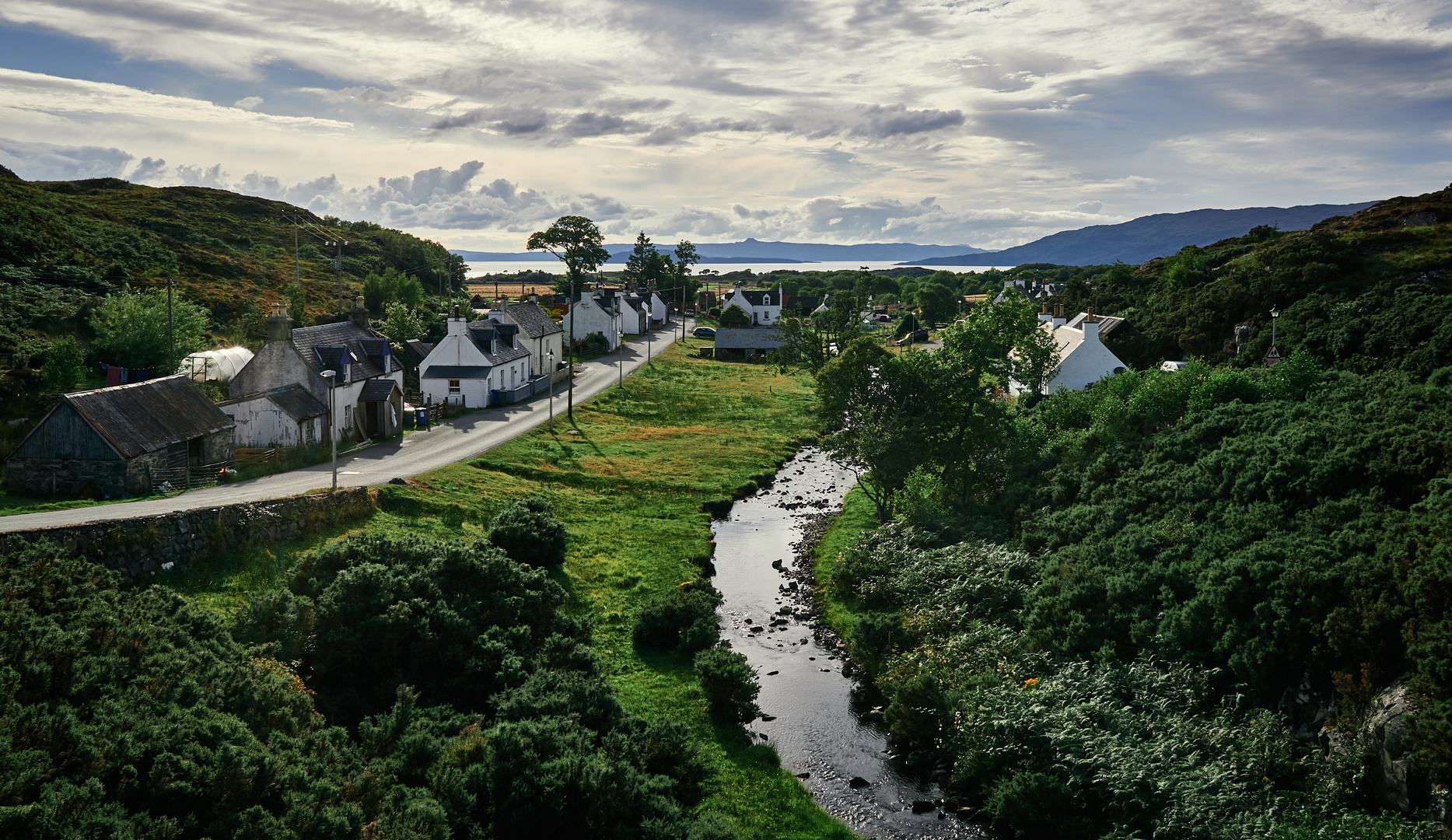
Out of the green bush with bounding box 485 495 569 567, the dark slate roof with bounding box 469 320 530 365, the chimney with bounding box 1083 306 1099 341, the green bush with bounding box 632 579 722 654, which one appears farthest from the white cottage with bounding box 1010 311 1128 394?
the dark slate roof with bounding box 469 320 530 365

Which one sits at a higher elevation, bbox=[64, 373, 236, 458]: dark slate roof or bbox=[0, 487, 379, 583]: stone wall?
bbox=[64, 373, 236, 458]: dark slate roof

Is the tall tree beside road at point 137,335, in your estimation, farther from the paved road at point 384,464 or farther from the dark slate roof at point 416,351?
the dark slate roof at point 416,351

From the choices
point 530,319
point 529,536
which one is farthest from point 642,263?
point 529,536

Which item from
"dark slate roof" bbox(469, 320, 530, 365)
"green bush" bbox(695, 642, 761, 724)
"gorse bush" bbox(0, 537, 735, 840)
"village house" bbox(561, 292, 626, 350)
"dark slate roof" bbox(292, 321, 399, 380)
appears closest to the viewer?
"gorse bush" bbox(0, 537, 735, 840)

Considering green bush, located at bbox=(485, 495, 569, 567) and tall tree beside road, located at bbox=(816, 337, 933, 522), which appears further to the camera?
tall tree beside road, located at bbox=(816, 337, 933, 522)

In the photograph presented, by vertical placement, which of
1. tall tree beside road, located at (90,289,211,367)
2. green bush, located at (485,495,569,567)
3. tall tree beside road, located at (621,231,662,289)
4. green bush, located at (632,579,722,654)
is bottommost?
green bush, located at (632,579,722,654)

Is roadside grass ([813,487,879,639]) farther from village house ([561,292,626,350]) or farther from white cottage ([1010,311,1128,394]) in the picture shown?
village house ([561,292,626,350])

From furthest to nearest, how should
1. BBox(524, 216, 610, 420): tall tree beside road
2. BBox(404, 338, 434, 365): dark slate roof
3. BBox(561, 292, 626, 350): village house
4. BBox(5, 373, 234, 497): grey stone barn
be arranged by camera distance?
1. BBox(524, 216, 610, 420): tall tree beside road
2. BBox(561, 292, 626, 350): village house
3. BBox(404, 338, 434, 365): dark slate roof
4. BBox(5, 373, 234, 497): grey stone barn

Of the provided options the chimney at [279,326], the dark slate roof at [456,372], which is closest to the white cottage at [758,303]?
the dark slate roof at [456,372]

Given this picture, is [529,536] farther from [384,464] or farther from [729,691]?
[384,464]

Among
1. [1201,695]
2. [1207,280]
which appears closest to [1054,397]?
[1201,695]
